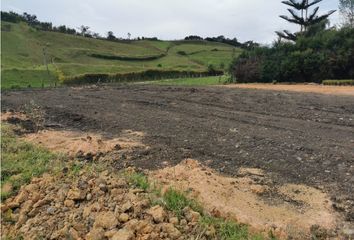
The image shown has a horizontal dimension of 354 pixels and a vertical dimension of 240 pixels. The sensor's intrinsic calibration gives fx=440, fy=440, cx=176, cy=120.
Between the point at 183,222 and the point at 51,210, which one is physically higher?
the point at 183,222

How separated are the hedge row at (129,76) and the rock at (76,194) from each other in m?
30.5

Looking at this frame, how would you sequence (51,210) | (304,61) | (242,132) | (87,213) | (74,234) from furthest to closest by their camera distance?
(304,61) < (242,132) < (51,210) < (87,213) < (74,234)

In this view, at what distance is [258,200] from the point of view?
4.75 metres

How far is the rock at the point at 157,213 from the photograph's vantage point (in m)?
4.40

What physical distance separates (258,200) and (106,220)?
5.37ft

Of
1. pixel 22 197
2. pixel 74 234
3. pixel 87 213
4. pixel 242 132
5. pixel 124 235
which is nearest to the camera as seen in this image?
pixel 124 235

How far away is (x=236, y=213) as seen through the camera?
4395 millimetres

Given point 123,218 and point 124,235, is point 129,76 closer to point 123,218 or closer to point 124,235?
point 123,218

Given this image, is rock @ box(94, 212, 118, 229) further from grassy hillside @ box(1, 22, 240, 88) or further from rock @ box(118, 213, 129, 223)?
grassy hillside @ box(1, 22, 240, 88)

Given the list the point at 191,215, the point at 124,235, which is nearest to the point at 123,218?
the point at 124,235

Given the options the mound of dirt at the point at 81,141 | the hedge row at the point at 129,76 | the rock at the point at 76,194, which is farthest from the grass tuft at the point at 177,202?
the hedge row at the point at 129,76

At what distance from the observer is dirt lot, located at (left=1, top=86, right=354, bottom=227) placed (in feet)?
18.2

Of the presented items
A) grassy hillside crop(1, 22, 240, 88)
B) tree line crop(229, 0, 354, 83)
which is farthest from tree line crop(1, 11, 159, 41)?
tree line crop(229, 0, 354, 83)

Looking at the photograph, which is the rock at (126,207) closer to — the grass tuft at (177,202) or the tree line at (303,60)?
the grass tuft at (177,202)
